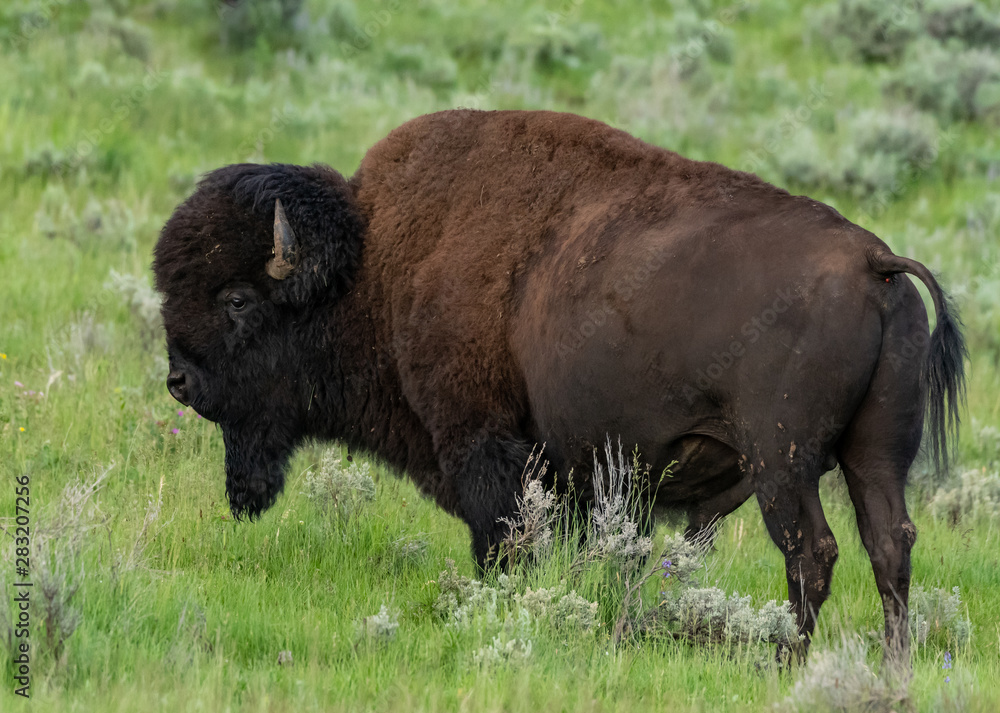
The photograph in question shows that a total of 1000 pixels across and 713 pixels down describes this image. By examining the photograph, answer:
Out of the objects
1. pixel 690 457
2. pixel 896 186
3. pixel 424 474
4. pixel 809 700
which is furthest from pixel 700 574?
pixel 896 186

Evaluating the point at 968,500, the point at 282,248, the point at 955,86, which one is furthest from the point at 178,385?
the point at 955,86

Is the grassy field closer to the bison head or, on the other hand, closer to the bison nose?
the bison nose

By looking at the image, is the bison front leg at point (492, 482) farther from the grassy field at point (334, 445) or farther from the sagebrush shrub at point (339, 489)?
the sagebrush shrub at point (339, 489)

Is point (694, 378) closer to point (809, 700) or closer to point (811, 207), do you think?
point (811, 207)

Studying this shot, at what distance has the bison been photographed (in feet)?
12.7

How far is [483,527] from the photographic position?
184 inches

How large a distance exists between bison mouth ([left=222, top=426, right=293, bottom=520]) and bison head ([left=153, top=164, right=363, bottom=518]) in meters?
0.09

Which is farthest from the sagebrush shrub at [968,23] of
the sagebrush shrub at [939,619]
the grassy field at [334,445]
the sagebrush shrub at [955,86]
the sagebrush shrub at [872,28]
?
the sagebrush shrub at [939,619]

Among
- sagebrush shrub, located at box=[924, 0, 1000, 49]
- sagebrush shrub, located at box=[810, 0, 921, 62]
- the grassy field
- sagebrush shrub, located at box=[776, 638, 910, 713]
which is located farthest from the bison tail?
sagebrush shrub, located at box=[810, 0, 921, 62]

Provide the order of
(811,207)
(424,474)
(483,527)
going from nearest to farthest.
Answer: (811,207), (483,527), (424,474)

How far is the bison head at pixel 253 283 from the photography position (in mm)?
4957

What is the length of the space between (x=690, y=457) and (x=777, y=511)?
1.41 ft

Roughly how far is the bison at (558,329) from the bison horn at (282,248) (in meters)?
0.01

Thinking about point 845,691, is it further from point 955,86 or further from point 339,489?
point 955,86
